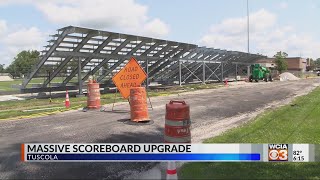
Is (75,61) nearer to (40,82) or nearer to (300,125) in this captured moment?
(40,82)

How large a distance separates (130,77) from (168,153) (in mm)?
6995

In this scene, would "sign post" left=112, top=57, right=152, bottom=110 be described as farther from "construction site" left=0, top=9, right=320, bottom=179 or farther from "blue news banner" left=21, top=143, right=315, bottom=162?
"blue news banner" left=21, top=143, right=315, bottom=162

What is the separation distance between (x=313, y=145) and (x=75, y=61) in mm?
18855

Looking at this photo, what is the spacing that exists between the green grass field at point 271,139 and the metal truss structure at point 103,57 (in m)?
12.9

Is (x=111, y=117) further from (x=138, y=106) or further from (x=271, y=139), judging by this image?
(x=271, y=139)

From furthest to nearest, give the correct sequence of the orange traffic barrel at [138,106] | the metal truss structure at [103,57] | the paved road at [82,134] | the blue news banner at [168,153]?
1. the metal truss structure at [103,57]
2. the orange traffic barrel at [138,106]
3. the paved road at [82,134]
4. the blue news banner at [168,153]

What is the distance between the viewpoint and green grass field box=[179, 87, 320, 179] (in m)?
5.44

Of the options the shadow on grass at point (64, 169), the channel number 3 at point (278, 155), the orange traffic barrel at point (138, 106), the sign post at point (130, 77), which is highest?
the sign post at point (130, 77)

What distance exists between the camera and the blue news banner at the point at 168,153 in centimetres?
525

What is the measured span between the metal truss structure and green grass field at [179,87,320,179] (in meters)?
12.9

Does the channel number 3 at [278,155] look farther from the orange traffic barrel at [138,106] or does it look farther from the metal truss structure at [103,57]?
the metal truss structure at [103,57]

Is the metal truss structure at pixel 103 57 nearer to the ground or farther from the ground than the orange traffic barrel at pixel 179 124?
farther from the ground

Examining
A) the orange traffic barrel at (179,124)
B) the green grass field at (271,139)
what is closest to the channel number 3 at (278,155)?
the green grass field at (271,139)

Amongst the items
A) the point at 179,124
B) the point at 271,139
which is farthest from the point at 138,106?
the point at 179,124
